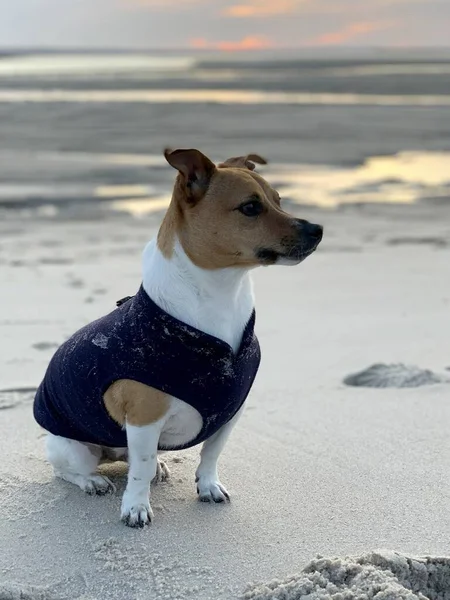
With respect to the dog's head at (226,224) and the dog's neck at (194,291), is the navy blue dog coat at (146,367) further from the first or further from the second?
the dog's head at (226,224)

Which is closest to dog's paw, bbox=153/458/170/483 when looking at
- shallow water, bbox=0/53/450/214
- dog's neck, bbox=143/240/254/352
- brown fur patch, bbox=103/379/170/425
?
brown fur patch, bbox=103/379/170/425

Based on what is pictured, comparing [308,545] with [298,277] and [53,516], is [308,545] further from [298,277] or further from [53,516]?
[298,277]

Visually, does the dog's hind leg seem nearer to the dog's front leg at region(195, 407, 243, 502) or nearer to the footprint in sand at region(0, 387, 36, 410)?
the dog's front leg at region(195, 407, 243, 502)

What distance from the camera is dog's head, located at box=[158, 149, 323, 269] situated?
133 inches

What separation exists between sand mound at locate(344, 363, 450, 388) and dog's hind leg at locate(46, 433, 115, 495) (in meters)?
1.79

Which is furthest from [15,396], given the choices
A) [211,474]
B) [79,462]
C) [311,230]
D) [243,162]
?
[311,230]

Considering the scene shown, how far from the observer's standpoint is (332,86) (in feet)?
120

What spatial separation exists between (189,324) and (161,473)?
0.97 m

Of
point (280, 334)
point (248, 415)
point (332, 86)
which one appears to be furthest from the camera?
point (332, 86)

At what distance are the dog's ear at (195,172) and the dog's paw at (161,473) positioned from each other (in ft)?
4.32

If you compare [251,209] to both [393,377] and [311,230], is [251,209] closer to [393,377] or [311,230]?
[311,230]

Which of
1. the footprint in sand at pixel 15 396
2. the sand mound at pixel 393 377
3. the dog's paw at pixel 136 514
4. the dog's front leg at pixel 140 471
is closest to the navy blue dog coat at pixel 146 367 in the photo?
the dog's front leg at pixel 140 471

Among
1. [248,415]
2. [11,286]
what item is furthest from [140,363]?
[11,286]

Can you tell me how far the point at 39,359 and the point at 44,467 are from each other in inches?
58.5
